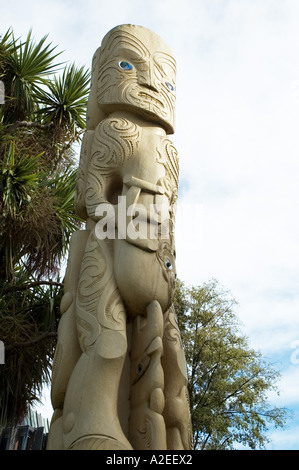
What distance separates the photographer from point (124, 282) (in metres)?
3.61

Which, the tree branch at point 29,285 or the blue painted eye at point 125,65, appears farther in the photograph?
the tree branch at point 29,285

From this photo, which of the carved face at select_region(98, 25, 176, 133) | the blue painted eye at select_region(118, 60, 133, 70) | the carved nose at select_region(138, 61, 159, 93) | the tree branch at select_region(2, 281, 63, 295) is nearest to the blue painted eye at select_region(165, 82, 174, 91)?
the carved face at select_region(98, 25, 176, 133)

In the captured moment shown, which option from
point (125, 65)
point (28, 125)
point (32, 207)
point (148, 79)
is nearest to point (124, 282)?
point (148, 79)

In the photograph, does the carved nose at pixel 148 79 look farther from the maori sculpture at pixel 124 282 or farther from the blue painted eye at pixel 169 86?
the blue painted eye at pixel 169 86

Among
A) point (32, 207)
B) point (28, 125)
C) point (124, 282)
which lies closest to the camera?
point (124, 282)

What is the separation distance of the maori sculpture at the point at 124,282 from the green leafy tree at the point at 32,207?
2.89m

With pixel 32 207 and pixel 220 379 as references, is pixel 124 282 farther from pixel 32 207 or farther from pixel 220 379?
pixel 220 379

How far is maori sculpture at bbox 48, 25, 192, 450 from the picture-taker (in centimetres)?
322

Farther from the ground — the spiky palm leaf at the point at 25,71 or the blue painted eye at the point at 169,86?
the spiky palm leaf at the point at 25,71

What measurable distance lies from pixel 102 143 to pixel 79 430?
2.36 m

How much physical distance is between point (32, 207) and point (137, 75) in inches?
128

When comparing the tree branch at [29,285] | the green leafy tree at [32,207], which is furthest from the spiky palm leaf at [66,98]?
the tree branch at [29,285]

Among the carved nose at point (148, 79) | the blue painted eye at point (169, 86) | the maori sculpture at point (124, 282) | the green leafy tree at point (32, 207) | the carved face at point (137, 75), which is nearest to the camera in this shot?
the maori sculpture at point (124, 282)

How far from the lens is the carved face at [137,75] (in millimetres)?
4574
